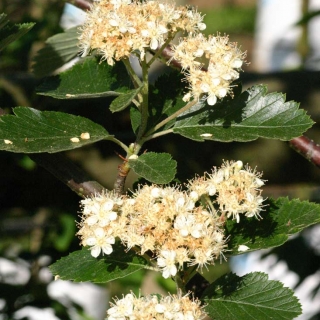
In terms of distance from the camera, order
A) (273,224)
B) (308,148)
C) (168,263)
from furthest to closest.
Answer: (308,148)
(273,224)
(168,263)

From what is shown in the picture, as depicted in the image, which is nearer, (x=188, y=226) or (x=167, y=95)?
(x=188, y=226)

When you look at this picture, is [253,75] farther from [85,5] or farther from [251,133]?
[251,133]

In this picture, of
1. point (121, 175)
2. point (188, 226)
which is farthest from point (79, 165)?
point (188, 226)

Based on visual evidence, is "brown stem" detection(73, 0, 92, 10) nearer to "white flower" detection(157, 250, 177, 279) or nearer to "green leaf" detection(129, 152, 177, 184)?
"green leaf" detection(129, 152, 177, 184)

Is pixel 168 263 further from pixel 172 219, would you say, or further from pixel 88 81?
pixel 88 81

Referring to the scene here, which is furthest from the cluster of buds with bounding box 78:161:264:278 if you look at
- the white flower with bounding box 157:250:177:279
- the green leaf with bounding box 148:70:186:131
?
the green leaf with bounding box 148:70:186:131

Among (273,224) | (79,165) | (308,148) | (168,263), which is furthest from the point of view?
(79,165)

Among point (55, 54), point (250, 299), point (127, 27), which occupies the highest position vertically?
point (55, 54)
